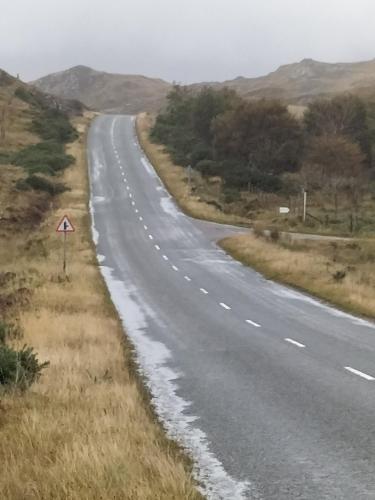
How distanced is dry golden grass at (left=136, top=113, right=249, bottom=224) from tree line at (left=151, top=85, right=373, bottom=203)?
5.85 ft

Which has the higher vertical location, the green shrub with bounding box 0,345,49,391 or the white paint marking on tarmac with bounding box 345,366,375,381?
the green shrub with bounding box 0,345,49,391

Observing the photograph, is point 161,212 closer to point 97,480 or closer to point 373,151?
point 373,151

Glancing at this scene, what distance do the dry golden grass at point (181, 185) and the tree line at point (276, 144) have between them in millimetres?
1784

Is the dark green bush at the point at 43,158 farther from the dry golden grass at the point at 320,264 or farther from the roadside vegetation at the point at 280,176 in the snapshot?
the dry golden grass at the point at 320,264

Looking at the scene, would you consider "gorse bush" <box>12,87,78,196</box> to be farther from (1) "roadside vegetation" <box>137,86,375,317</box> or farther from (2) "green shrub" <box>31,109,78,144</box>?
(1) "roadside vegetation" <box>137,86,375,317</box>

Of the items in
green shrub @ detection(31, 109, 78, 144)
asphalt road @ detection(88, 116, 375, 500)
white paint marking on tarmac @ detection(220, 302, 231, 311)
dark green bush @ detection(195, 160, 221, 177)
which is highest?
green shrub @ detection(31, 109, 78, 144)

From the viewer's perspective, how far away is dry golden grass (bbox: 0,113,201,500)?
5352mm

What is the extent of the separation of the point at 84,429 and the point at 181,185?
56234 millimetres

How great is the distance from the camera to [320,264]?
98.5ft

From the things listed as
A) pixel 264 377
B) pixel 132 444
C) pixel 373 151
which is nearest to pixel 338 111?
pixel 373 151

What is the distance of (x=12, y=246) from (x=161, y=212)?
668 inches

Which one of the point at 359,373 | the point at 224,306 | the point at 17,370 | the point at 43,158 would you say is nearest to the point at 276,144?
the point at 43,158

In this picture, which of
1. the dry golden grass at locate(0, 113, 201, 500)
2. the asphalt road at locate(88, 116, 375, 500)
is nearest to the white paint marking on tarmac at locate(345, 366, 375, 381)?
the asphalt road at locate(88, 116, 375, 500)

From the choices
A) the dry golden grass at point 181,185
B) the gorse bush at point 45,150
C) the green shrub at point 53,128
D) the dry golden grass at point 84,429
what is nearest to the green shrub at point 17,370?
the dry golden grass at point 84,429
